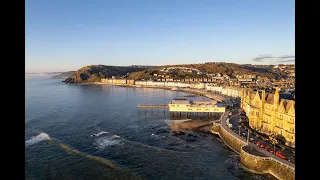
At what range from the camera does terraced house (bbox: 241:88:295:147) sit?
69.5 feet

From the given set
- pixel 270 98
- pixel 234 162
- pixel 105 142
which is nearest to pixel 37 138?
pixel 105 142

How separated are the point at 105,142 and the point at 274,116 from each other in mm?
16263

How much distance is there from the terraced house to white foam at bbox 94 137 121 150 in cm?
1440

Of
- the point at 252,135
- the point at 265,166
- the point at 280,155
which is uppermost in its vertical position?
the point at 252,135

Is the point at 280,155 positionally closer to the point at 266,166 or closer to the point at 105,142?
the point at 266,166

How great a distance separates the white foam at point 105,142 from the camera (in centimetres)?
2353

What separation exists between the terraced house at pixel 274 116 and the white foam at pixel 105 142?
1440 centimetres

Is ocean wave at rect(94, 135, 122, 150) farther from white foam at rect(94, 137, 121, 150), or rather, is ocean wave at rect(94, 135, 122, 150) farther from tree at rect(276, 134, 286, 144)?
tree at rect(276, 134, 286, 144)

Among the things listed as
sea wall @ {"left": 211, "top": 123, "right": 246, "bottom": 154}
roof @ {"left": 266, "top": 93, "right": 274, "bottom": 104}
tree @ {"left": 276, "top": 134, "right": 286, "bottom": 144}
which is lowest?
sea wall @ {"left": 211, "top": 123, "right": 246, "bottom": 154}

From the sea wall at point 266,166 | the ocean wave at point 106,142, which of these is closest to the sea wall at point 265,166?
the sea wall at point 266,166

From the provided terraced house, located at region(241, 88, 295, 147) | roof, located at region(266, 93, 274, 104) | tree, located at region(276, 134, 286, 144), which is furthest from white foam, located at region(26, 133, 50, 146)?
roof, located at region(266, 93, 274, 104)

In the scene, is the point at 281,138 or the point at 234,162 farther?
the point at 281,138

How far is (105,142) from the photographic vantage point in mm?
24922
